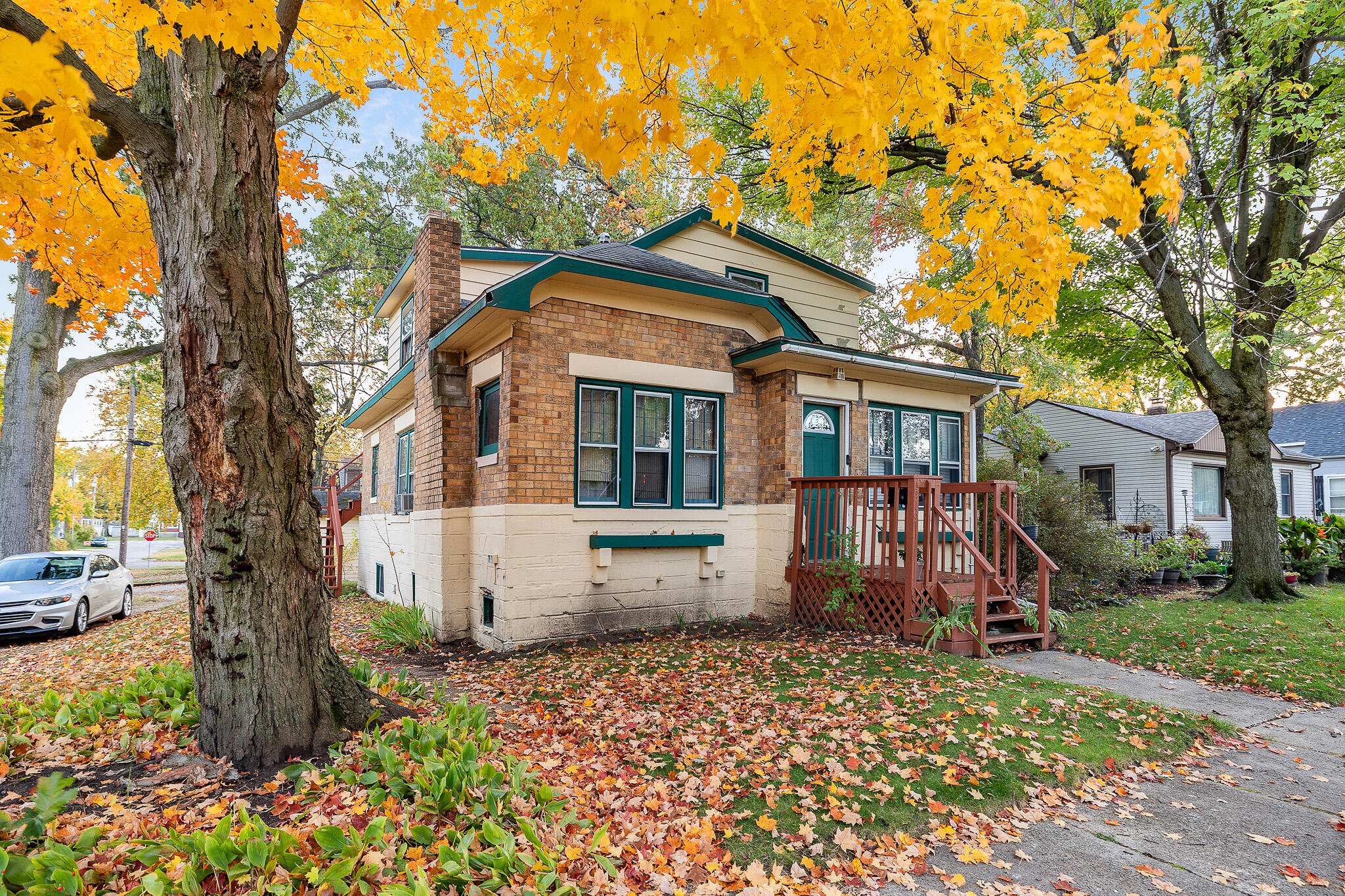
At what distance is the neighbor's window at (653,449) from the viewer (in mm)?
8914

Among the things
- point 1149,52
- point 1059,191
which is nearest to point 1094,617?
point 1059,191

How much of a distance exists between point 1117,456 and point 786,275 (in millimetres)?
14516

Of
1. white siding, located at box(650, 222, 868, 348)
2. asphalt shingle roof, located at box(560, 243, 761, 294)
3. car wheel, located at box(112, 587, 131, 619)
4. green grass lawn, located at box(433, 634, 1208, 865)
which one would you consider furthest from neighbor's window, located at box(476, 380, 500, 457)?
car wheel, located at box(112, 587, 131, 619)

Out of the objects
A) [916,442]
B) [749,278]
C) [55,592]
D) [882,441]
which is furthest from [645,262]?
[55,592]

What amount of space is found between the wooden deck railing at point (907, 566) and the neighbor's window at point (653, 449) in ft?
6.20

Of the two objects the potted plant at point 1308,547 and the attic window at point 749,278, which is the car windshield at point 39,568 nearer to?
the attic window at point 749,278

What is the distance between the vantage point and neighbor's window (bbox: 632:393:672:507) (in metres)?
8.91

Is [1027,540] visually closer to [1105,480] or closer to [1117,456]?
[1117,456]

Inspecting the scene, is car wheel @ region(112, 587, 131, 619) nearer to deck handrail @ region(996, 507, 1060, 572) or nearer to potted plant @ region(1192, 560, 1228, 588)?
deck handrail @ region(996, 507, 1060, 572)

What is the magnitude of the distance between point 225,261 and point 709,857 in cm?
417

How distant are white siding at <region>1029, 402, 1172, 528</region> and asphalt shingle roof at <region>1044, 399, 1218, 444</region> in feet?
0.57

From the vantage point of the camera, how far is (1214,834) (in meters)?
3.78

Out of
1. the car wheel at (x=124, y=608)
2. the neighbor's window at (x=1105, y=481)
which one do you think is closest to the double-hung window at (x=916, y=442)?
the neighbor's window at (x=1105, y=481)

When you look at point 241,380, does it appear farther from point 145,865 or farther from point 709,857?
point 709,857
